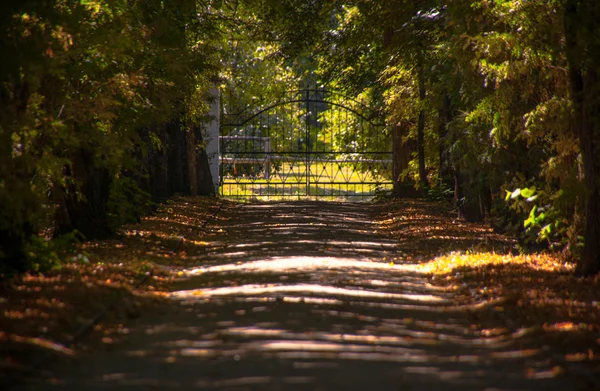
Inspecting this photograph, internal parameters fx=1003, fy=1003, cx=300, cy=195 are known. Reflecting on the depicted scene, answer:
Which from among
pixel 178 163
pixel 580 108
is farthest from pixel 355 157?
pixel 580 108

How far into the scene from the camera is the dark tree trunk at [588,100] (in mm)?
12352

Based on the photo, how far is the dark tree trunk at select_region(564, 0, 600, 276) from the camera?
12352 mm

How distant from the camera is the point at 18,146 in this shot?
13016 mm

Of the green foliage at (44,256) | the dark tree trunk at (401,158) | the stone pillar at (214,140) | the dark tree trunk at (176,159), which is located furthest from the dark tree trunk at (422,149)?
the green foliage at (44,256)

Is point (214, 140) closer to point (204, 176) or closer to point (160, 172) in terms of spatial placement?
point (204, 176)

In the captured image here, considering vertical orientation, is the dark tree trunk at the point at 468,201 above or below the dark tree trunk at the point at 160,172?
below

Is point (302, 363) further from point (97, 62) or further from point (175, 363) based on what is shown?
point (97, 62)

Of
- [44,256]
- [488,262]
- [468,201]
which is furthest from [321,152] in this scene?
[44,256]

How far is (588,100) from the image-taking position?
12852 mm

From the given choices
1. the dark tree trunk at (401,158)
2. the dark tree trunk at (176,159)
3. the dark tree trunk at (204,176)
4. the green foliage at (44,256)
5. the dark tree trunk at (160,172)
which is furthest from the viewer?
the dark tree trunk at (204,176)

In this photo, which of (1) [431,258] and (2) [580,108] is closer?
(2) [580,108]

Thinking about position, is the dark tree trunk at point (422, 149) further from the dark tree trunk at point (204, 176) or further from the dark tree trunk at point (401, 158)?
the dark tree trunk at point (204, 176)

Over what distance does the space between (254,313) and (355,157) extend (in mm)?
33029

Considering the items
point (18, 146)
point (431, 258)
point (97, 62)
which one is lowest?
point (431, 258)
